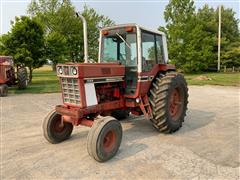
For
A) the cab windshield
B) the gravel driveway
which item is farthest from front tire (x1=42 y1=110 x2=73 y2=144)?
the cab windshield

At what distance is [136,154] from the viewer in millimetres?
4398

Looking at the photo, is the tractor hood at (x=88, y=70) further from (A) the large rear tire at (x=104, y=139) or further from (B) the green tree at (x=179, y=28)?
(B) the green tree at (x=179, y=28)

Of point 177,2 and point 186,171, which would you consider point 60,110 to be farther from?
point 177,2

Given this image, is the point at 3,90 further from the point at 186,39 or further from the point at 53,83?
the point at 186,39

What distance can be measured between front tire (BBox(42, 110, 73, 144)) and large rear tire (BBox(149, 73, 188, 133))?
1.83m

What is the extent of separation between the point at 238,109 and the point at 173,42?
68.9 ft

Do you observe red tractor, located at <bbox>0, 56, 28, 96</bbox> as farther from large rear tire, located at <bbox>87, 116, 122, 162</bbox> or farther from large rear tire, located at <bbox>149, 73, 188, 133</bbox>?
large rear tire, located at <bbox>87, 116, 122, 162</bbox>

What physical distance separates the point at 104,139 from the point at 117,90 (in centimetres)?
140

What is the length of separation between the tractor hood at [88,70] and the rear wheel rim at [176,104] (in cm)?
154

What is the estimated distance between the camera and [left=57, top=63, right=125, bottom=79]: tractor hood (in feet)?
14.1

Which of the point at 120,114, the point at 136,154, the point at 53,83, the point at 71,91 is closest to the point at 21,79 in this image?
the point at 53,83

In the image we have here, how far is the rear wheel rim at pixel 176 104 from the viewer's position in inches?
231

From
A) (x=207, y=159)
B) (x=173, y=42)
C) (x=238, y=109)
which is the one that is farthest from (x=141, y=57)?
(x=173, y=42)

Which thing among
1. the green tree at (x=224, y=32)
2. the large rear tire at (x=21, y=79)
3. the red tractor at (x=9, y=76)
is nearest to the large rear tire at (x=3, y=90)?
the red tractor at (x=9, y=76)
